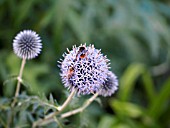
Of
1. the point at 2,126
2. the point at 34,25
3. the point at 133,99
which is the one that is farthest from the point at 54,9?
the point at 133,99

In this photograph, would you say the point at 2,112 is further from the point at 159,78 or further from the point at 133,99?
the point at 159,78

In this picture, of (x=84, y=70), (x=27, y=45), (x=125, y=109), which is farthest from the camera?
(x=125, y=109)

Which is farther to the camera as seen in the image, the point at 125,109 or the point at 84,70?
the point at 125,109

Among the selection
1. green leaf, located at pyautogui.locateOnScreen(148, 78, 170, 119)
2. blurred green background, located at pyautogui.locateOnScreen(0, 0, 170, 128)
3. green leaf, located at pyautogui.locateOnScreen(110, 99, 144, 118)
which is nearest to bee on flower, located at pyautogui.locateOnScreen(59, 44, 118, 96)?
blurred green background, located at pyautogui.locateOnScreen(0, 0, 170, 128)

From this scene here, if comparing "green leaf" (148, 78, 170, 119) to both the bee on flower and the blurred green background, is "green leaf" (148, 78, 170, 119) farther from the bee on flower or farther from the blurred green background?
the bee on flower

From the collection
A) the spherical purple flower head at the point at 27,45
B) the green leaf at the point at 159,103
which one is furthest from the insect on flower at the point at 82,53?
the green leaf at the point at 159,103

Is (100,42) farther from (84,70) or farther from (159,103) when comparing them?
(84,70)

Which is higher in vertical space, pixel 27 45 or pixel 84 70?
pixel 27 45

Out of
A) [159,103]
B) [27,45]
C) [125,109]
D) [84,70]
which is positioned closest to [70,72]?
[84,70]
